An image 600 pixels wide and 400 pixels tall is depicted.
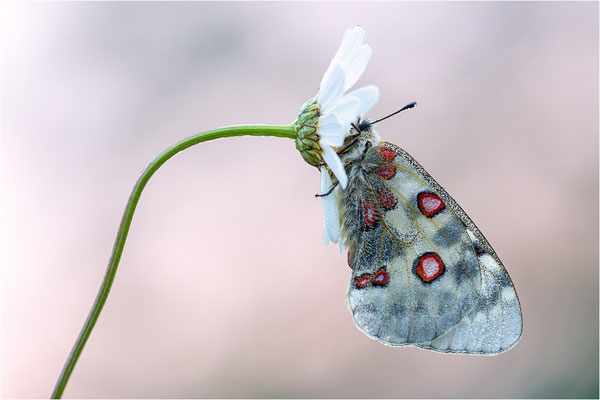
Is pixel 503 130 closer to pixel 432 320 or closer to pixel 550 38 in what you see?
pixel 550 38

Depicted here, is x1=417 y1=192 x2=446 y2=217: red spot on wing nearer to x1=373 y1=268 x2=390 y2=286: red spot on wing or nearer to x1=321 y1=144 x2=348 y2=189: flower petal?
x1=373 y1=268 x2=390 y2=286: red spot on wing

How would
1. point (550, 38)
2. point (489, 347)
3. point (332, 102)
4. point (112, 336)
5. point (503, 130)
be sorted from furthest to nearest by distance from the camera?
point (550, 38) < point (503, 130) < point (112, 336) < point (489, 347) < point (332, 102)

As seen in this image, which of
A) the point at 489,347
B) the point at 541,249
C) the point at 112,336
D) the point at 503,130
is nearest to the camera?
the point at 489,347

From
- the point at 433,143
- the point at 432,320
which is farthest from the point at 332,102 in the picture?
the point at 433,143

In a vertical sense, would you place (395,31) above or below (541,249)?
above

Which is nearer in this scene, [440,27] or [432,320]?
[432,320]

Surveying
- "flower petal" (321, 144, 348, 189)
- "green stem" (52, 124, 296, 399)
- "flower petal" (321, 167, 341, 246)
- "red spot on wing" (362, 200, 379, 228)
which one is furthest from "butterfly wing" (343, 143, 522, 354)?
"green stem" (52, 124, 296, 399)

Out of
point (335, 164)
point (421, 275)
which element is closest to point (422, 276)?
point (421, 275)

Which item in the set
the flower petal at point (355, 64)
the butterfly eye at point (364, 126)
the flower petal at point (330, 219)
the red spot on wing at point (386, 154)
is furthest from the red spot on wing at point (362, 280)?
the flower petal at point (355, 64)
